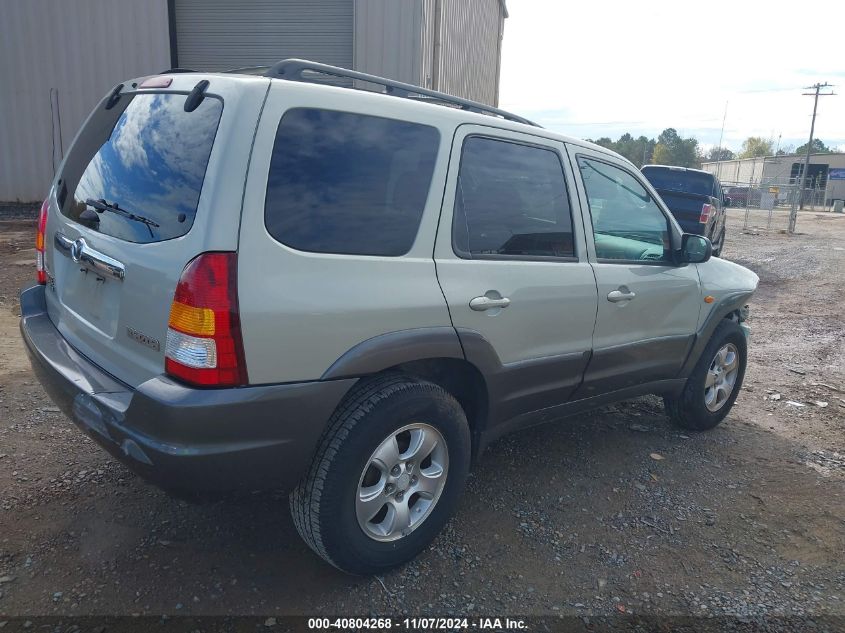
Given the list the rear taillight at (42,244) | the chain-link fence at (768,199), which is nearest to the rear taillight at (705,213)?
the rear taillight at (42,244)

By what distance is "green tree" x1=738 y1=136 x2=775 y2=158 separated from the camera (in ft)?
369

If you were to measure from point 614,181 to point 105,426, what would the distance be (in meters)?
2.89

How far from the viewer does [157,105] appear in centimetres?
259

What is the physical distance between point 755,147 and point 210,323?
130742mm

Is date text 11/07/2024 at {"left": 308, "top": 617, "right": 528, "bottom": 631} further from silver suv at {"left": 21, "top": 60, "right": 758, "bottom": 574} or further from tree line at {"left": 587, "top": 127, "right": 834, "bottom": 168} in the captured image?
tree line at {"left": 587, "top": 127, "right": 834, "bottom": 168}

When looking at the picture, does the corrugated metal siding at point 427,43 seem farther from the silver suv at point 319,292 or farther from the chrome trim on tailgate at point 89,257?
the chrome trim on tailgate at point 89,257

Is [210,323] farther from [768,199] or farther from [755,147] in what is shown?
[755,147]

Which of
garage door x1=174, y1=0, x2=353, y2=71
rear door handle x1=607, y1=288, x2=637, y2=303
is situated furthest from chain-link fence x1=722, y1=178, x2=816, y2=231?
rear door handle x1=607, y1=288, x2=637, y2=303

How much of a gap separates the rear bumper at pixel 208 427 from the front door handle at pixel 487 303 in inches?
26.8

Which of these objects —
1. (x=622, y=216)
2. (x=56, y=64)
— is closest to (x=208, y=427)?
(x=622, y=216)

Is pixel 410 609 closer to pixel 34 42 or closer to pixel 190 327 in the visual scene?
pixel 190 327

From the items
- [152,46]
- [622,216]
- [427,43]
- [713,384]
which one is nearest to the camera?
[622,216]

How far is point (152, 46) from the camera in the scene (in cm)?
1196

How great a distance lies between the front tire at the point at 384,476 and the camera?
2.44 m
